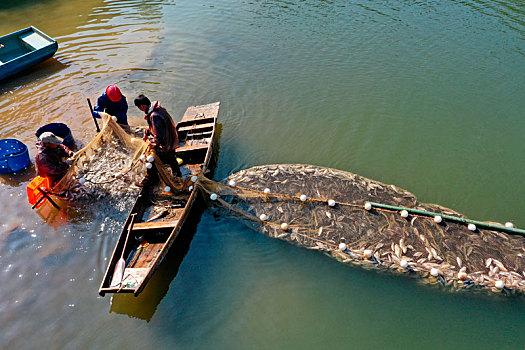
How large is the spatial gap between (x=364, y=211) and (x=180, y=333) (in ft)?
13.6

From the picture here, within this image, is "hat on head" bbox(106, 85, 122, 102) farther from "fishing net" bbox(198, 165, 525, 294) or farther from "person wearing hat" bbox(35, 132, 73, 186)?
"fishing net" bbox(198, 165, 525, 294)

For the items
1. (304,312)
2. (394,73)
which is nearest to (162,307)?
(304,312)

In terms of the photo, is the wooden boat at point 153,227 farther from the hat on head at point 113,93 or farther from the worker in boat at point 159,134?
the hat on head at point 113,93

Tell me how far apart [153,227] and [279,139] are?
14.1 ft

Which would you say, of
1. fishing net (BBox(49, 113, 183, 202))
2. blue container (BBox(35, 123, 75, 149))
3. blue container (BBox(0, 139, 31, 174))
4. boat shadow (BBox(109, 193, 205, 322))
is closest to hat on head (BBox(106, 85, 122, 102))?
fishing net (BBox(49, 113, 183, 202))

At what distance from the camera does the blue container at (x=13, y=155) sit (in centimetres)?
816

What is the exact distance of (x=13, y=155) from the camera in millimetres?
8219

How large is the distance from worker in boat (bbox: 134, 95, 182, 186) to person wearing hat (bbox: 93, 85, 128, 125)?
5.67 ft

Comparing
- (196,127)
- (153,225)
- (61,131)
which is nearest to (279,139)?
(196,127)

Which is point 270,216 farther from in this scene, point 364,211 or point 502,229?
point 502,229

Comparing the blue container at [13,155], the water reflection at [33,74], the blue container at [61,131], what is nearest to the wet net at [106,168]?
the blue container at [61,131]

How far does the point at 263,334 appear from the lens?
5.48 meters

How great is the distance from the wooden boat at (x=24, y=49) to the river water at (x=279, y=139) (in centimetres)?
62

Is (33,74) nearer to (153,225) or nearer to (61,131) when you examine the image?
(61,131)
